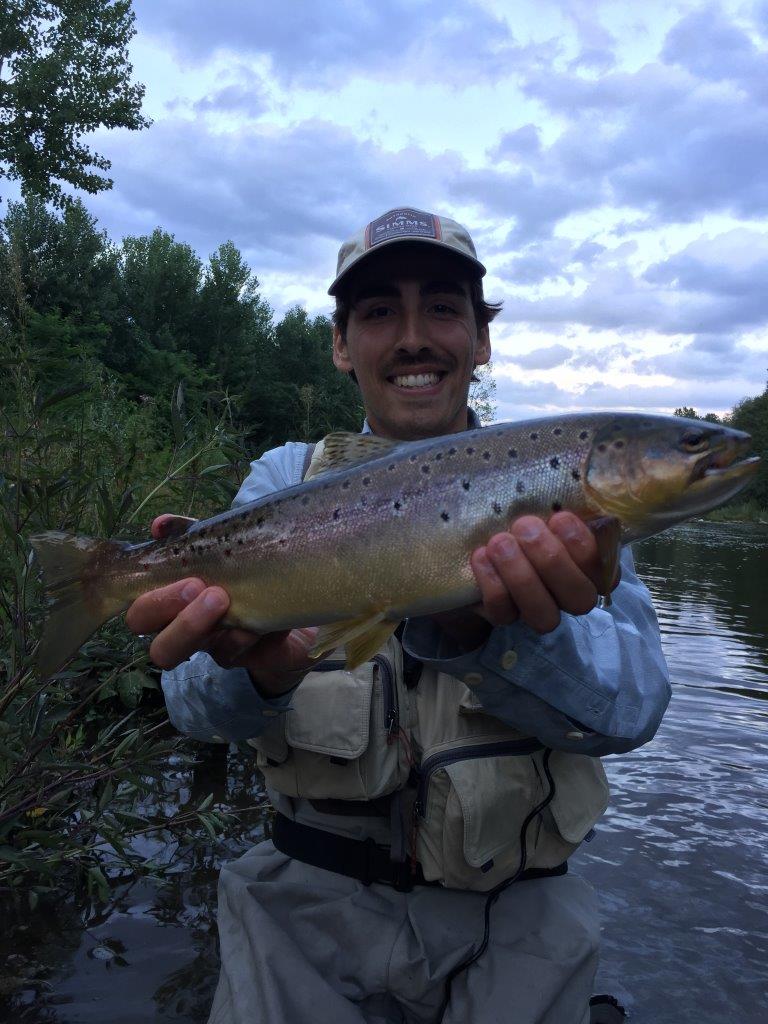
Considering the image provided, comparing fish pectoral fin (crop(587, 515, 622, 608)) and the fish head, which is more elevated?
the fish head

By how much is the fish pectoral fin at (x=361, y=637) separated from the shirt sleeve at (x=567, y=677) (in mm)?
148

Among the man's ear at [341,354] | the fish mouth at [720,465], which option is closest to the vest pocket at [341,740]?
the fish mouth at [720,465]

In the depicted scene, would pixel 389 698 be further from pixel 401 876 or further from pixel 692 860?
pixel 692 860

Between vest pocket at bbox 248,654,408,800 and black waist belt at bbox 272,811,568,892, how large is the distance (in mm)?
155

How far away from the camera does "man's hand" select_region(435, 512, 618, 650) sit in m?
2.15

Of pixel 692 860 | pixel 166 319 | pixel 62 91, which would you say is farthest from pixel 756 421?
pixel 692 860

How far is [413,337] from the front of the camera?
3506 millimetres

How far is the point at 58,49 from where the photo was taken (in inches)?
959

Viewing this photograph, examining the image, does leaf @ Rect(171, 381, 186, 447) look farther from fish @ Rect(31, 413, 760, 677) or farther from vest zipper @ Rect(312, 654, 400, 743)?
vest zipper @ Rect(312, 654, 400, 743)

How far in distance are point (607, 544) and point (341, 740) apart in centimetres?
112

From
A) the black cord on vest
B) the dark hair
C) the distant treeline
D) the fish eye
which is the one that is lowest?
the black cord on vest

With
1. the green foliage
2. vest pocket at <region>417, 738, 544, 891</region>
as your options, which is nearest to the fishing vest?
vest pocket at <region>417, 738, 544, 891</region>

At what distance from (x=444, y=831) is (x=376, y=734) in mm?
374

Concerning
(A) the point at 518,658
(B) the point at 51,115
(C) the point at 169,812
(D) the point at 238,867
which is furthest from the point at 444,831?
(B) the point at 51,115
